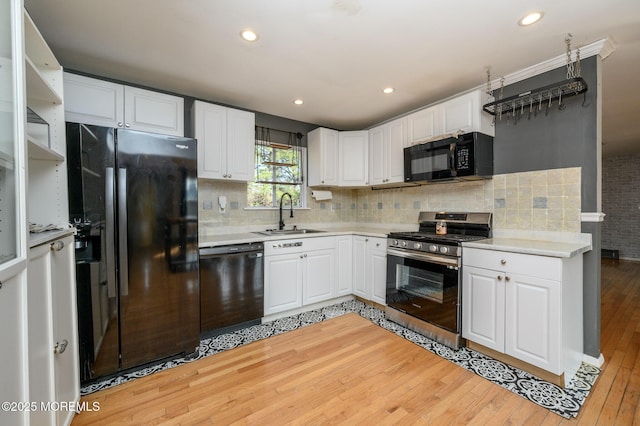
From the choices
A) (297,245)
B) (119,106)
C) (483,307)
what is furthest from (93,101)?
(483,307)

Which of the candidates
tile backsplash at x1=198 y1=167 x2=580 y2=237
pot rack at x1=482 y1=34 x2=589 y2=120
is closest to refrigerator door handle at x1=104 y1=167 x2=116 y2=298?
tile backsplash at x1=198 y1=167 x2=580 y2=237

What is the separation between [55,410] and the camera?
51.8 inches

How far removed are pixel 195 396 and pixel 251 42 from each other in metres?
2.53

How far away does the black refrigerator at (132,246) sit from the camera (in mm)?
1859

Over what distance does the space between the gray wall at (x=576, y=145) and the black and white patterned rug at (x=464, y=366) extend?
0.52m

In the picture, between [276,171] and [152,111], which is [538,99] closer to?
[276,171]

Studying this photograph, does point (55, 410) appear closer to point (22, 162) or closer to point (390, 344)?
point (22, 162)

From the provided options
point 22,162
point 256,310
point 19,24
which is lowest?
point 256,310

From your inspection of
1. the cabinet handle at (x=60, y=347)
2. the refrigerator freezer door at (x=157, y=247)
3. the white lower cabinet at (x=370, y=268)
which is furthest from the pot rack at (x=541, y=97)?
the cabinet handle at (x=60, y=347)

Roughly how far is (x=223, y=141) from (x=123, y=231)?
138cm

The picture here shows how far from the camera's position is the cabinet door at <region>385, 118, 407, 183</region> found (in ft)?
10.7

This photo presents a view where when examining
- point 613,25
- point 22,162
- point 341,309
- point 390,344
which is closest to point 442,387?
point 390,344

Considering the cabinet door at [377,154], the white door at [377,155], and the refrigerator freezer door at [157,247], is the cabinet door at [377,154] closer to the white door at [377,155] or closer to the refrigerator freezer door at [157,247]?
the white door at [377,155]

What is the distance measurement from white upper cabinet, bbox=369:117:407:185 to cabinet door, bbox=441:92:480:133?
52 centimetres
